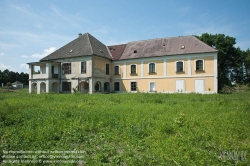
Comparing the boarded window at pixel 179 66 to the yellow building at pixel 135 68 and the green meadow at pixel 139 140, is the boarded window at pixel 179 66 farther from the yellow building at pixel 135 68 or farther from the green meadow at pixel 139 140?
the green meadow at pixel 139 140

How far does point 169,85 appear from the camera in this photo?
2203 cm

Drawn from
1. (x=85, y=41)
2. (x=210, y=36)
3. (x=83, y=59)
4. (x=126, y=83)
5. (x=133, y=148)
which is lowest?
(x=133, y=148)

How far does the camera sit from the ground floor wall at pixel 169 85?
791 inches

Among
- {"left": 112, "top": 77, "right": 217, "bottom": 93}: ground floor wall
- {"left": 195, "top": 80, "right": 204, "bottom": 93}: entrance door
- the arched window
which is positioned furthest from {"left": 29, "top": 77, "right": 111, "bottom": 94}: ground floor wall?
{"left": 195, "top": 80, "right": 204, "bottom": 93}: entrance door

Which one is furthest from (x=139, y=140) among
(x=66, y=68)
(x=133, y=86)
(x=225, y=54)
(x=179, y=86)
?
(x=225, y=54)

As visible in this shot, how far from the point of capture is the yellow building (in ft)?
67.6

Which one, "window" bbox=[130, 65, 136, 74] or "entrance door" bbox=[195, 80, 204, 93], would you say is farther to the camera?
"window" bbox=[130, 65, 136, 74]

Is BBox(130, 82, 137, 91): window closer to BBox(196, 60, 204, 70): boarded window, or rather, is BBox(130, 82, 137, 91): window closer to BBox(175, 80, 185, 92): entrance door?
BBox(175, 80, 185, 92): entrance door

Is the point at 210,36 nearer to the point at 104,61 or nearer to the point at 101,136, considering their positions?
the point at 104,61

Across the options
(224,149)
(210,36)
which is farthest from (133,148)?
(210,36)

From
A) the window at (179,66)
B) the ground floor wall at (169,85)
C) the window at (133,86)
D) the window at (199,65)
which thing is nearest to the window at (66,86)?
the ground floor wall at (169,85)

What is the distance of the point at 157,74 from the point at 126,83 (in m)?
5.15

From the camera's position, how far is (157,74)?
22.8 metres

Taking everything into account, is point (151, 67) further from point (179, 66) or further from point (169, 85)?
point (179, 66)
